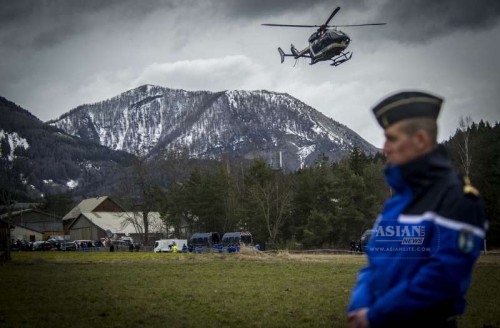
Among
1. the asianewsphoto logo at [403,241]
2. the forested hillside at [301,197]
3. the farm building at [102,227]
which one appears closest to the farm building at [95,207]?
the farm building at [102,227]

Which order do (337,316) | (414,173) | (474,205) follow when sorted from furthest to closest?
(337,316), (414,173), (474,205)

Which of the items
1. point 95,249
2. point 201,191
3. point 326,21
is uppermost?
point 326,21

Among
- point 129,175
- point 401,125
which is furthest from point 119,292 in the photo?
point 129,175

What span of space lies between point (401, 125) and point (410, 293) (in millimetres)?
844

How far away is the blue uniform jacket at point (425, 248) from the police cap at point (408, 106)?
0.21m

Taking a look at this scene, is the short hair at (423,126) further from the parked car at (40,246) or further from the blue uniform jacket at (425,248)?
the parked car at (40,246)

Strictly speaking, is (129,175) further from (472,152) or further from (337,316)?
(337,316)

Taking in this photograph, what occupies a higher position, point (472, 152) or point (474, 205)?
point (472, 152)

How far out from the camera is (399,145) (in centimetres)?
263

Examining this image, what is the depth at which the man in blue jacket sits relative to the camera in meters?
2.33

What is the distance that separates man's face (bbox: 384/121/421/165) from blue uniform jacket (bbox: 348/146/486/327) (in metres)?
0.04

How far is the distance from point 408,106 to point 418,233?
65 centimetres

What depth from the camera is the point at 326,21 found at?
3472 centimetres

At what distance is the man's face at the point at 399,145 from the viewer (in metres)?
→ 2.58
